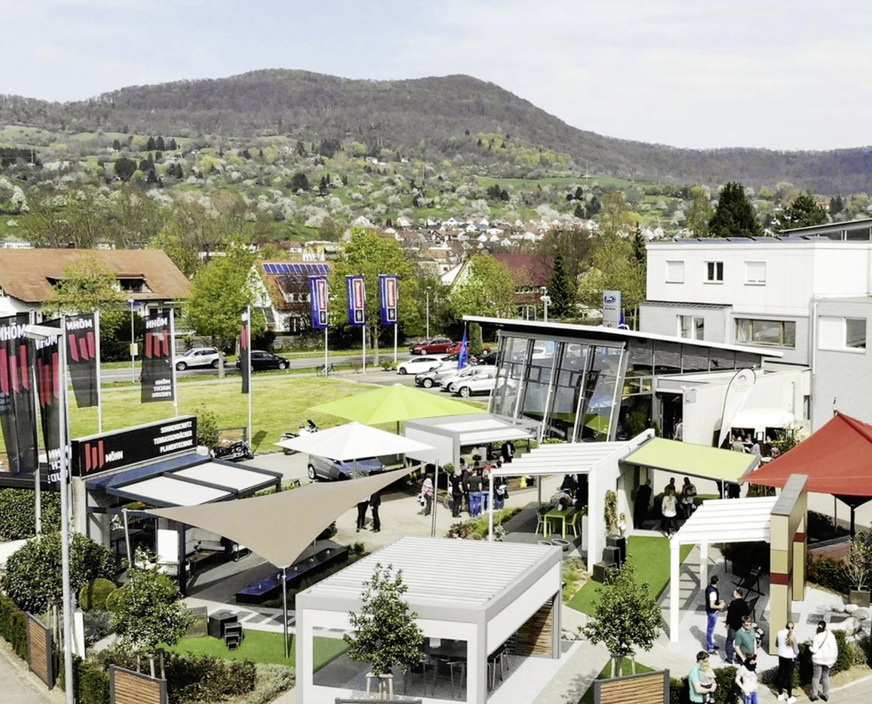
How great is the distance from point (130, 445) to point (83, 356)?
3.66 meters

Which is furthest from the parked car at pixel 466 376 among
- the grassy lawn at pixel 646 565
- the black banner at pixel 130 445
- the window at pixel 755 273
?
the grassy lawn at pixel 646 565

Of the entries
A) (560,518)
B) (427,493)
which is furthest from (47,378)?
(560,518)

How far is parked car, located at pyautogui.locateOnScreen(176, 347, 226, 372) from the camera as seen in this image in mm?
54656

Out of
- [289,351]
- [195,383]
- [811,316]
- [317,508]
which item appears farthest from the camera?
[289,351]

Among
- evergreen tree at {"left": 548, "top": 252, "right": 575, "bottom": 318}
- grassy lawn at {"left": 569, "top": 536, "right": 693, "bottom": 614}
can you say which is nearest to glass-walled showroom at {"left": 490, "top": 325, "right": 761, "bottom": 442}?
grassy lawn at {"left": 569, "top": 536, "right": 693, "bottom": 614}

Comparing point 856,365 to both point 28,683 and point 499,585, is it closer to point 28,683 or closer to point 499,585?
point 499,585

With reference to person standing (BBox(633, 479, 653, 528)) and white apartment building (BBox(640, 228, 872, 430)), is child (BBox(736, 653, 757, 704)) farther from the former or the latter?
white apartment building (BBox(640, 228, 872, 430))

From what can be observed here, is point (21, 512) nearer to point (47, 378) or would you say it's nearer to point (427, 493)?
point (47, 378)

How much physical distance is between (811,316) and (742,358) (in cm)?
555

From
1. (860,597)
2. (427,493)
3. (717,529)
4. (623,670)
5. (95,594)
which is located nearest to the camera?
(623,670)

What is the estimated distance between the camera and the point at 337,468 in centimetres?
2786

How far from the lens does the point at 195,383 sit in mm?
48656

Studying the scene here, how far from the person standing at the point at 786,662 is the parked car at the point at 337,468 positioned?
14.9 m

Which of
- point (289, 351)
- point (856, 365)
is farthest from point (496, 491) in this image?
point (289, 351)
